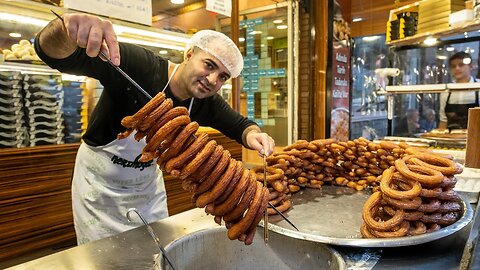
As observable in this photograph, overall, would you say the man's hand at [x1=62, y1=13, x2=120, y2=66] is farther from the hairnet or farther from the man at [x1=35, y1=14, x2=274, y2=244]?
the hairnet

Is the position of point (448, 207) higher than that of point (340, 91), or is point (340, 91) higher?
point (340, 91)

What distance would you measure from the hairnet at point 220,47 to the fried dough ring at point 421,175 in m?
1.12

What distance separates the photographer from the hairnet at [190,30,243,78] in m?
2.10

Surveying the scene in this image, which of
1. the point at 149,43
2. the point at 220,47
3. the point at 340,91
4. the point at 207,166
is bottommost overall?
the point at 207,166

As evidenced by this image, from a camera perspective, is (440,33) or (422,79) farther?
(422,79)

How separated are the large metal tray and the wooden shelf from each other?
323 centimetres

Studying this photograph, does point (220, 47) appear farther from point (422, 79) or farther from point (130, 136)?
point (422, 79)

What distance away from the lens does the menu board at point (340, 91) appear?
275 inches

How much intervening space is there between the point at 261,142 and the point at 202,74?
0.53 meters

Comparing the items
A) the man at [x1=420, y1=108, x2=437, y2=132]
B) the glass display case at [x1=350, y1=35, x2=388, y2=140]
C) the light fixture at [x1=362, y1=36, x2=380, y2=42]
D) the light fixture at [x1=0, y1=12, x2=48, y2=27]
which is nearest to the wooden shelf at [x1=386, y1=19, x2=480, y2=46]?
the man at [x1=420, y1=108, x2=437, y2=132]

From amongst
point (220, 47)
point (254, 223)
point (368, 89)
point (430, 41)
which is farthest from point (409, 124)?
point (254, 223)

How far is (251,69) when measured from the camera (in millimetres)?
7109

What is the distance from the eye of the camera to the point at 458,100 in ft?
19.9

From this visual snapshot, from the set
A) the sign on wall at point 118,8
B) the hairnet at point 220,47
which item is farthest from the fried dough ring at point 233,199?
the sign on wall at point 118,8
